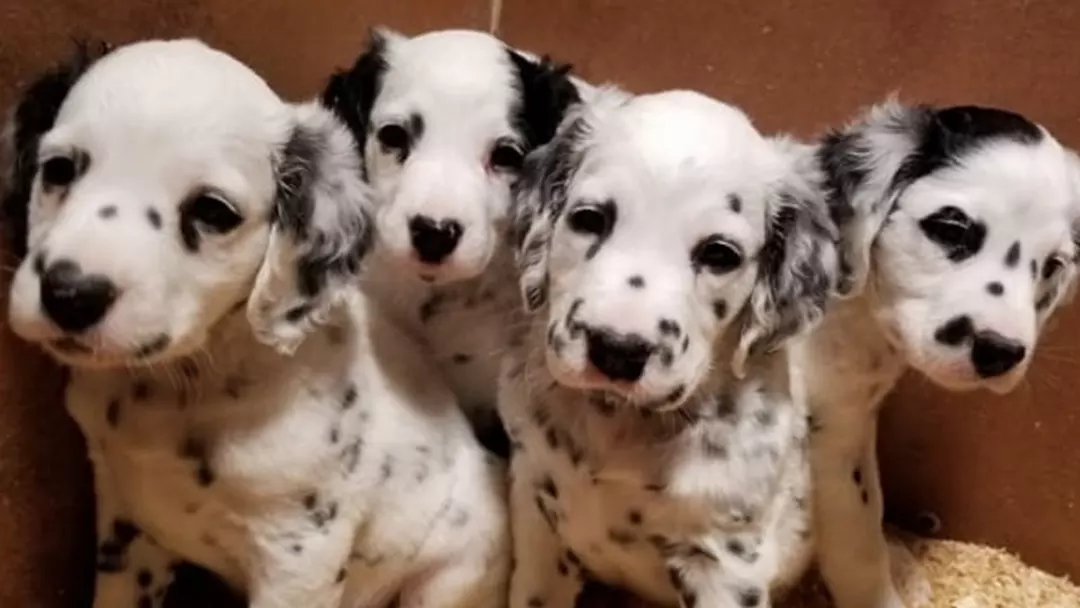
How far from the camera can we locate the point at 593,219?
2330 millimetres

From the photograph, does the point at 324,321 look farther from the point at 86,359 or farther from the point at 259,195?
the point at 86,359

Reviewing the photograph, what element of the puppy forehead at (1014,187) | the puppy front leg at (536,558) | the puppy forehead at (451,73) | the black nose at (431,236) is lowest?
the puppy front leg at (536,558)

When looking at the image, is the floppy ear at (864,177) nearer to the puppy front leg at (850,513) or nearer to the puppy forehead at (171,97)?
the puppy front leg at (850,513)

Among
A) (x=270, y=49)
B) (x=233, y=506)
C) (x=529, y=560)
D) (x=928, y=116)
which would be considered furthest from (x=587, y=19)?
(x=233, y=506)

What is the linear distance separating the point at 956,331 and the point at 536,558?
0.77 m

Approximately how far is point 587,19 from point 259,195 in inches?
52.3

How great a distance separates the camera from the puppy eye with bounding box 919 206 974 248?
97.2 inches

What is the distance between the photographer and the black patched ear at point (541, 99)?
9.04 feet

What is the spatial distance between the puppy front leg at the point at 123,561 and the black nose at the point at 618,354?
0.83 meters

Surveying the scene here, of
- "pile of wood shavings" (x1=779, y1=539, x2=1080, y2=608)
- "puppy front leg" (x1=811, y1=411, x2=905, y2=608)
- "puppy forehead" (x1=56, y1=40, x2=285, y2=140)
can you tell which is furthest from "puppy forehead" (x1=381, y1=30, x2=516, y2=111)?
"pile of wood shavings" (x1=779, y1=539, x2=1080, y2=608)

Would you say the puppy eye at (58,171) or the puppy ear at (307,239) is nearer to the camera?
the puppy eye at (58,171)

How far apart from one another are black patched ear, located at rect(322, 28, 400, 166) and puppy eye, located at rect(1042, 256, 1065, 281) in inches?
43.3

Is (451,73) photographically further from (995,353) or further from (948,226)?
(995,353)

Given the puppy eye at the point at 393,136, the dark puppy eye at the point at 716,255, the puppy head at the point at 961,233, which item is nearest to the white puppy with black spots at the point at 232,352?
the puppy eye at the point at 393,136
